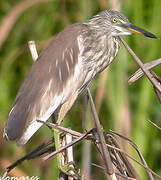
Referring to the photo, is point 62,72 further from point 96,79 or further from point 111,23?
point 96,79

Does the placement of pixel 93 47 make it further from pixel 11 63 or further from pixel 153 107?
pixel 11 63

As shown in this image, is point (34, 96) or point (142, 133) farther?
point (142, 133)

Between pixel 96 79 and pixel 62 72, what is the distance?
26.1 inches

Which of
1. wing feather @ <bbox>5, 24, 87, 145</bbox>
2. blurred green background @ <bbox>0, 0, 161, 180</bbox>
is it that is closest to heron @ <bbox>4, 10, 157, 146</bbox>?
wing feather @ <bbox>5, 24, 87, 145</bbox>

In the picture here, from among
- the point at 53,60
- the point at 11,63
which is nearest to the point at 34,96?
the point at 53,60

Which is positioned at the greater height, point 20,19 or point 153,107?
point 20,19

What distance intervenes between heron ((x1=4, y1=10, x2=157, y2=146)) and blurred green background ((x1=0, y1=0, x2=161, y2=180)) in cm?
26

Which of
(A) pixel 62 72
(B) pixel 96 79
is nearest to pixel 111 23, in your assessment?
(A) pixel 62 72

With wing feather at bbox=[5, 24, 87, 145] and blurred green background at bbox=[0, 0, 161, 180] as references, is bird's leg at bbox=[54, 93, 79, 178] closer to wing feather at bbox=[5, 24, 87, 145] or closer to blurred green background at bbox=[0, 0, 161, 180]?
wing feather at bbox=[5, 24, 87, 145]

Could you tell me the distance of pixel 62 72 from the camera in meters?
2.04

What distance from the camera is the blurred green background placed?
233 cm

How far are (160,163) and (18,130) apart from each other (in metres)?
1.05

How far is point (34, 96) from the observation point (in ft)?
6.57

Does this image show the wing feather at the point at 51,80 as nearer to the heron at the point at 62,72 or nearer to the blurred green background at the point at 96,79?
the heron at the point at 62,72
